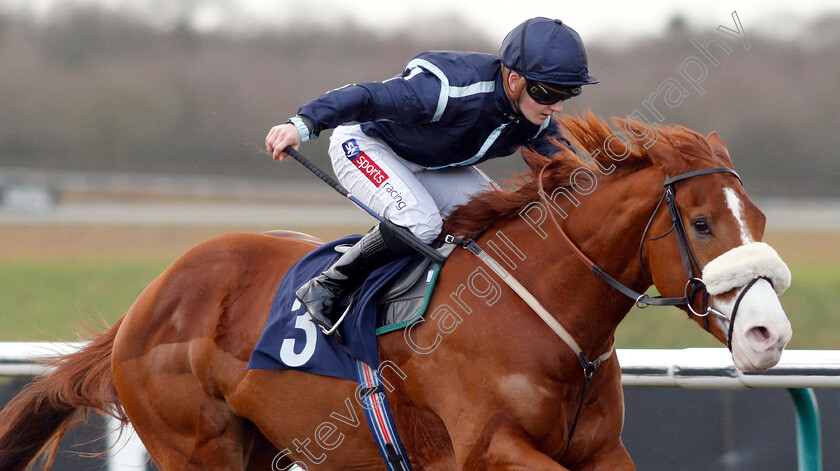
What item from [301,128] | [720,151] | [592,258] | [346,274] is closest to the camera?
[720,151]

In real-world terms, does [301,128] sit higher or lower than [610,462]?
higher

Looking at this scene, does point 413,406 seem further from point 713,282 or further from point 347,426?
point 713,282

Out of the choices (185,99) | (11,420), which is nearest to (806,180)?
(185,99)

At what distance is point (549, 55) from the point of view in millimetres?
2873

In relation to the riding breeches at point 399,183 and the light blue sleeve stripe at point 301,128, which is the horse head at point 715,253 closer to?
the riding breeches at point 399,183

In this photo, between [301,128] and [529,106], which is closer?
[301,128]

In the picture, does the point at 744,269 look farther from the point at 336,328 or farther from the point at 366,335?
the point at 336,328

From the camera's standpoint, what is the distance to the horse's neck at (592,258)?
8.69 feet

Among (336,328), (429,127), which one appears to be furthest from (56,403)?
(429,127)

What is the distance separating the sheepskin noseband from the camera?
2.27 meters

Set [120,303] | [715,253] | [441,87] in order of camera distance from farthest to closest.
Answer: [120,303] → [441,87] → [715,253]

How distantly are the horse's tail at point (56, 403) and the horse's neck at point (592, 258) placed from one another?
197 cm

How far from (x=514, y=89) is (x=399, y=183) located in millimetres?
511

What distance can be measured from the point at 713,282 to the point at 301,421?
155 cm
